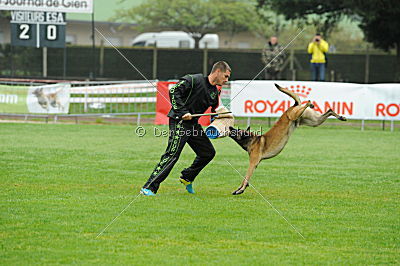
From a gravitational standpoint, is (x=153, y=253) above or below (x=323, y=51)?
below

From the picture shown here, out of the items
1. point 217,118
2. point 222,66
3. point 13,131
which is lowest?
point 13,131

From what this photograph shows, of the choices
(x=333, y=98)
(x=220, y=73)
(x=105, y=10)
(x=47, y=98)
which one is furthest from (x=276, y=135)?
(x=105, y=10)

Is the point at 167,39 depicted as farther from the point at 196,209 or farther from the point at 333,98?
the point at 196,209

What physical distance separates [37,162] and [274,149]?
5301 millimetres

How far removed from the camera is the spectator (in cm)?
2528

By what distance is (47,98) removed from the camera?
2211 centimetres

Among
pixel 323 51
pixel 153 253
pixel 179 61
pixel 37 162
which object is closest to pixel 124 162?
pixel 37 162

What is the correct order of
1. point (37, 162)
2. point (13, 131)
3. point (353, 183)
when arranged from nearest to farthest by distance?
point (353, 183) → point (37, 162) → point (13, 131)

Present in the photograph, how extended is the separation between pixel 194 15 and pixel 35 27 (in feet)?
77.6

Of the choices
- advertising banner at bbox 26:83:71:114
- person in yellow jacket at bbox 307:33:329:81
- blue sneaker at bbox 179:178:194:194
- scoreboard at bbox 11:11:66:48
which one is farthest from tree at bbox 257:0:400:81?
blue sneaker at bbox 179:178:194:194

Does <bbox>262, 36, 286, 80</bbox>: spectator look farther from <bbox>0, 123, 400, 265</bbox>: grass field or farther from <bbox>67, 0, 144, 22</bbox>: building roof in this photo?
<bbox>67, 0, 144, 22</bbox>: building roof

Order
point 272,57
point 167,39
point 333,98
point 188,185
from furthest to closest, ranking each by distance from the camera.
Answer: point 167,39 → point 272,57 → point 333,98 → point 188,185

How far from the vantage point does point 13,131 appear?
1942cm

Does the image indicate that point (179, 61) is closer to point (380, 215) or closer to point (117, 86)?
point (117, 86)
